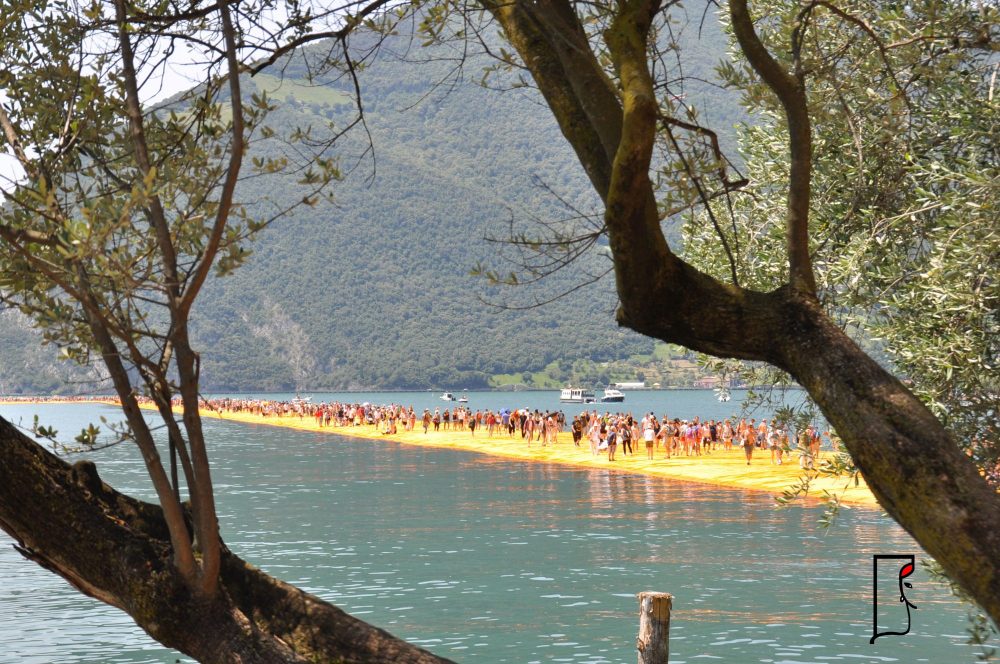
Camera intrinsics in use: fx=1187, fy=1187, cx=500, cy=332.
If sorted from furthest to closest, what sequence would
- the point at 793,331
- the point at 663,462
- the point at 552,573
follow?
the point at 663,462 → the point at 552,573 → the point at 793,331

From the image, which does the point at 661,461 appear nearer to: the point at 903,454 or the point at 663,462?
the point at 663,462

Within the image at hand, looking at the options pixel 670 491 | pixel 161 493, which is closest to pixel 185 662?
pixel 161 493

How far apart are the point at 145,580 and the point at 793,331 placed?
3.67 metres

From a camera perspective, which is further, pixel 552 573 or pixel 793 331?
pixel 552 573

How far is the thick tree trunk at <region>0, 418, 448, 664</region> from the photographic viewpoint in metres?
6.07

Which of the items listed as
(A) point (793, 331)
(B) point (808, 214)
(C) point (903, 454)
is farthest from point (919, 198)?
(C) point (903, 454)

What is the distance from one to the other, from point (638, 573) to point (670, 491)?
18.8 meters

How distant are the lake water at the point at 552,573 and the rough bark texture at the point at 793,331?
1517 cm

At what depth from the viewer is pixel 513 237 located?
6930mm

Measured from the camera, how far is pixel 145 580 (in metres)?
6.41

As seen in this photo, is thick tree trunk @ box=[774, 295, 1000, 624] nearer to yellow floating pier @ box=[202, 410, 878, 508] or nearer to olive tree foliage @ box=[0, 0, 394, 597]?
olive tree foliage @ box=[0, 0, 394, 597]

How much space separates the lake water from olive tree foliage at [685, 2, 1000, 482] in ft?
35.5

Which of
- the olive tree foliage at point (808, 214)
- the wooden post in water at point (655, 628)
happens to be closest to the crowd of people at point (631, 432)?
the olive tree foliage at point (808, 214)

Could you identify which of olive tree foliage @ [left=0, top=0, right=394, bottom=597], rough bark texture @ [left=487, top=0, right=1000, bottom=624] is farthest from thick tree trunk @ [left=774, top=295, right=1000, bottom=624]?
olive tree foliage @ [left=0, top=0, right=394, bottom=597]
